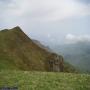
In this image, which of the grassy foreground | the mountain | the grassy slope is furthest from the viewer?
the mountain

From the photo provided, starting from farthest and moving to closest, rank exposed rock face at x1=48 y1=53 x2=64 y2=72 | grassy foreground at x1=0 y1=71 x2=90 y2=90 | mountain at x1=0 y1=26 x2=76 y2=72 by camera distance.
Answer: exposed rock face at x1=48 y1=53 x2=64 y2=72, mountain at x1=0 y1=26 x2=76 y2=72, grassy foreground at x1=0 y1=71 x2=90 y2=90

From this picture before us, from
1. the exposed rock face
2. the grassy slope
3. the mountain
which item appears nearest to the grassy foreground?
the grassy slope

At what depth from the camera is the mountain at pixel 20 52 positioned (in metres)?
92.6

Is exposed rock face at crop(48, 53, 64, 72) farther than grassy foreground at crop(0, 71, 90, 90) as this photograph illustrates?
Yes

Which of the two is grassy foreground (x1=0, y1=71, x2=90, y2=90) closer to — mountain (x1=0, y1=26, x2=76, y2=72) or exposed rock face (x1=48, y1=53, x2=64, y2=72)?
mountain (x1=0, y1=26, x2=76, y2=72)

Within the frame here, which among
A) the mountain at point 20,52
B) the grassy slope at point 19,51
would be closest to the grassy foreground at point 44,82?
the grassy slope at point 19,51

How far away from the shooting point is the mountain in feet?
304

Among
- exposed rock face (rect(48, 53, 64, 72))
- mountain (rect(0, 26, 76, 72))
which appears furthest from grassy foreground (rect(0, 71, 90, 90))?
exposed rock face (rect(48, 53, 64, 72))

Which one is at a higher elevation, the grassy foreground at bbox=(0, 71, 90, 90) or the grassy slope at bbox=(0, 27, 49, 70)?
the grassy slope at bbox=(0, 27, 49, 70)

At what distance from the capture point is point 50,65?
10488 cm

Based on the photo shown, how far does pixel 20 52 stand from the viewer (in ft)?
326

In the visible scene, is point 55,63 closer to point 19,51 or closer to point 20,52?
point 20,52

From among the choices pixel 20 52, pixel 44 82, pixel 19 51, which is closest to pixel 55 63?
pixel 20 52

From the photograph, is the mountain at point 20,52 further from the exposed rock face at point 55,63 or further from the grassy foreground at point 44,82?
the grassy foreground at point 44,82
